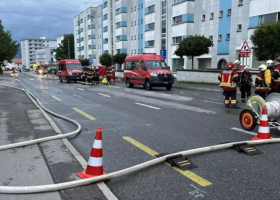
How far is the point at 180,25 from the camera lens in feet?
131

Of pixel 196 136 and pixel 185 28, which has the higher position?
pixel 185 28

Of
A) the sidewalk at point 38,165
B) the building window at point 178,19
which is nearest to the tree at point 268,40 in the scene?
the sidewalk at point 38,165

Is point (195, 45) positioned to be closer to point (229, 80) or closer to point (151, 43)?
point (229, 80)

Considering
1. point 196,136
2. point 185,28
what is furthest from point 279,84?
point 185,28

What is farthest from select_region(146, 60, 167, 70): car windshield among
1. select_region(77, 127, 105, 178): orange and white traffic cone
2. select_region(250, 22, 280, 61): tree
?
select_region(77, 127, 105, 178): orange and white traffic cone

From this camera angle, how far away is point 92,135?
687cm

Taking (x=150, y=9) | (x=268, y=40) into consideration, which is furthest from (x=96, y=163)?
(x=150, y=9)

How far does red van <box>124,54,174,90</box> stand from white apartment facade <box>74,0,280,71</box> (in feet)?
19.5

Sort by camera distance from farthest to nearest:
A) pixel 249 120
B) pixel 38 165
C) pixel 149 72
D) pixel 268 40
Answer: pixel 149 72
pixel 268 40
pixel 249 120
pixel 38 165

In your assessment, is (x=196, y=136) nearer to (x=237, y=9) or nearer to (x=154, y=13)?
(x=237, y=9)

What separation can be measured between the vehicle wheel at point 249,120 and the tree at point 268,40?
14315mm

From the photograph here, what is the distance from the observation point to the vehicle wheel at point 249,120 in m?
6.86

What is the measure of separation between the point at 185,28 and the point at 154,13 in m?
11.0

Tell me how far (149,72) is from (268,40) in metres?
8.62
